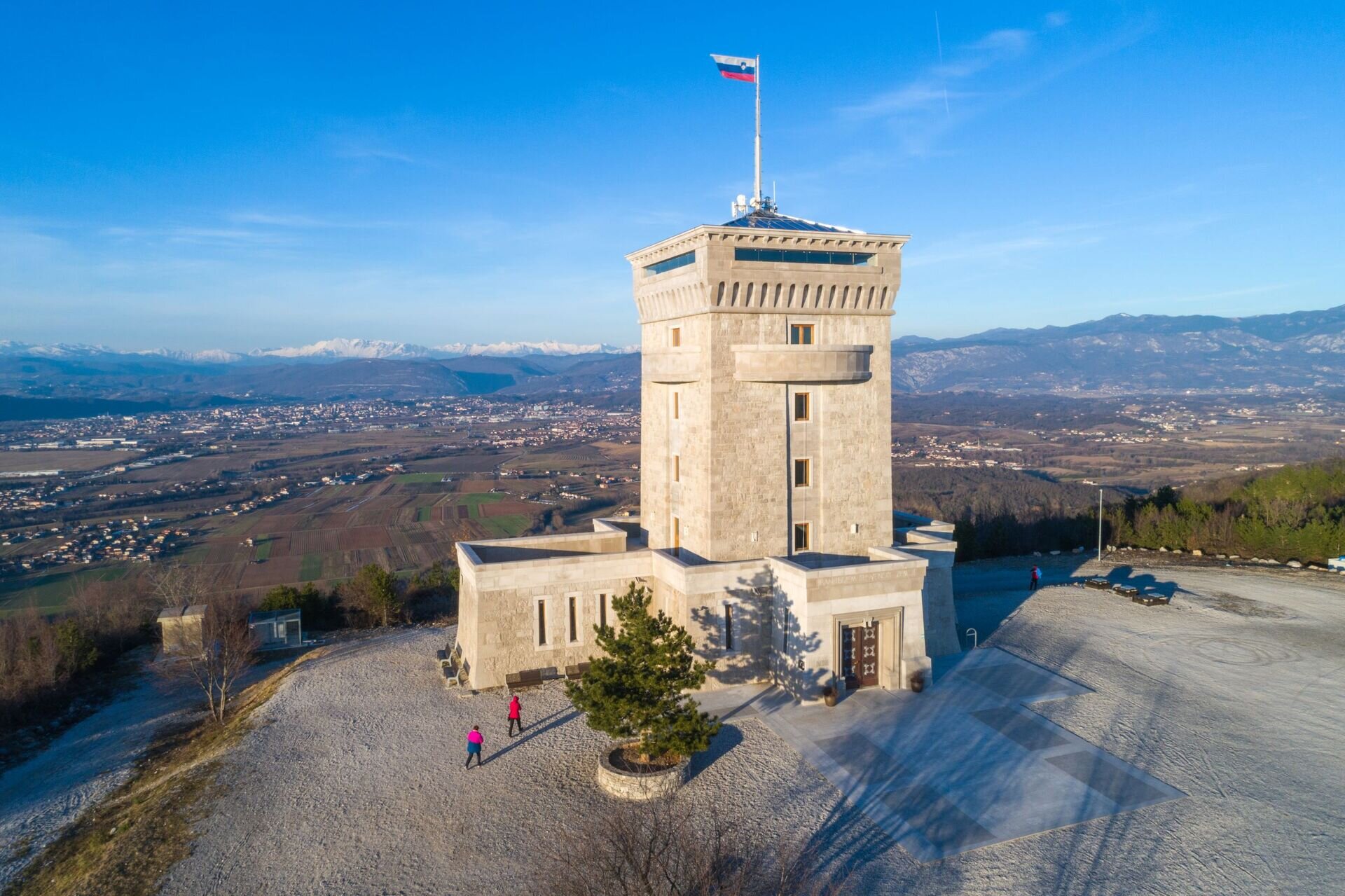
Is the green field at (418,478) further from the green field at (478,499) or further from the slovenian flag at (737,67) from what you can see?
the slovenian flag at (737,67)

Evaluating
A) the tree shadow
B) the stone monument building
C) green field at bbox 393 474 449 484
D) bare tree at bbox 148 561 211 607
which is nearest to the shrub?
bare tree at bbox 148 561 211 607

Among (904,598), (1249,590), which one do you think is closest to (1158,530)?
(1249,590)

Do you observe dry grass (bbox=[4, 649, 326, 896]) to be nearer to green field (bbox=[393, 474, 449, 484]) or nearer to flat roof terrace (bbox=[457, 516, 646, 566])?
flat roof terrace (bbox=[457, 516, 646, 566])

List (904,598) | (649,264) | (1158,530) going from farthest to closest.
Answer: (1158,530) → (649,264) → (904,598)

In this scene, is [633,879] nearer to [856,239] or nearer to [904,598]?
[904,598]

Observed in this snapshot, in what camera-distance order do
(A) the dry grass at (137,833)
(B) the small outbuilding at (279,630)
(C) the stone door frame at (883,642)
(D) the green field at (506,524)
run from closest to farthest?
(A) the dry grass at (137,833) < (C) the stone door frame at (883,642) < (B) the small outbuilding at (279,630) < (D) the green field at (506,524)

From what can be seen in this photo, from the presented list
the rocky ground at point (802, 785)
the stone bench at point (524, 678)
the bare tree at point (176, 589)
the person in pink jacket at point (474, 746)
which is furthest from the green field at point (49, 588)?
the person in pink jacket at point (474, 746)

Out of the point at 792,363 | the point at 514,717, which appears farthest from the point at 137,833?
the point at 792,363
